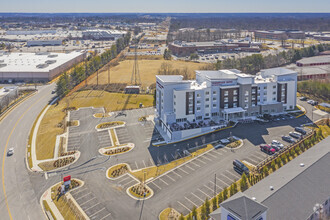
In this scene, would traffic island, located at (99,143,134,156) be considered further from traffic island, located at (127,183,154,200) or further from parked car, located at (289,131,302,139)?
parked car, located at (289,131,302,139)

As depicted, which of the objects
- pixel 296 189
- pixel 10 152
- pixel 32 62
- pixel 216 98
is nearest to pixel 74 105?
pixel 10 152

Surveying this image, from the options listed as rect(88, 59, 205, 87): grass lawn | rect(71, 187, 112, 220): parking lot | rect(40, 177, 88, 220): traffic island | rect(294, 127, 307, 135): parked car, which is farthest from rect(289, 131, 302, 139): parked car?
rect(88, 59, 205, 87): grass lawn

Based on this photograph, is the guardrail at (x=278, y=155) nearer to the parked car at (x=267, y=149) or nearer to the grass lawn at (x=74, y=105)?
the parked car at (x=267, y=149)

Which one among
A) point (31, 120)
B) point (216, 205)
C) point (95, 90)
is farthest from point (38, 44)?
point (216, 205)

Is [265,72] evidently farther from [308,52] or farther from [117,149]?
[308,52]

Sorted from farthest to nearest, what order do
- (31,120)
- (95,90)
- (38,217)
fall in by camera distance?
(95,90), (31,120), (38,217)
